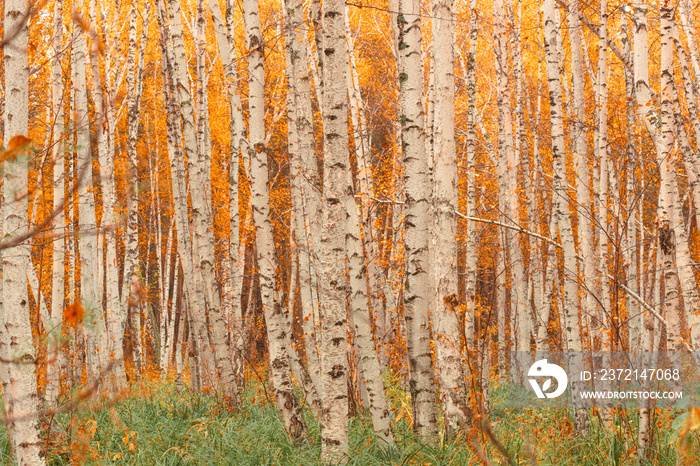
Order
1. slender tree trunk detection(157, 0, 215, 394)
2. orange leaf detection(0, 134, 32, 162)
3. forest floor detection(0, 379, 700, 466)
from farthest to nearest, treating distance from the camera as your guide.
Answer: slender tree trunk detection(157, 0, 215, 394) < forest floor detection(0, 379, 700, 466) < orange leaf detection(0, 134, 32, 162)

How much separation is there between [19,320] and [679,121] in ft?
21.2

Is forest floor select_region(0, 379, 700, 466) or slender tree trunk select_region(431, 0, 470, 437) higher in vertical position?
slender tree trunk select_region(431, 0, 470, 437)

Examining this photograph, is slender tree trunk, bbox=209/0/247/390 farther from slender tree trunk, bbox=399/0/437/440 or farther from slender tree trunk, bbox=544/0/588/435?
slender tree trunk, bbox=544/0/588/435

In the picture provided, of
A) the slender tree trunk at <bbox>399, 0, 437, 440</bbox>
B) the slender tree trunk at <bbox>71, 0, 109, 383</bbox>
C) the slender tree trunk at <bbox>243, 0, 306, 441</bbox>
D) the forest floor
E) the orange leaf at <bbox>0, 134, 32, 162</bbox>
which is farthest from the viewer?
the slender tree trunk at <bbox>71, 0, 109, 383</bbox>

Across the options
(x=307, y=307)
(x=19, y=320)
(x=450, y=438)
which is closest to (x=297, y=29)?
(x=307, y=307)

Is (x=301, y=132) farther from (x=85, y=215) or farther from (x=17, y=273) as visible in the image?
(x=85, y=215)

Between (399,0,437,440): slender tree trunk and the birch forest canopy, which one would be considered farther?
(399,0,437,440): slender tree trunk

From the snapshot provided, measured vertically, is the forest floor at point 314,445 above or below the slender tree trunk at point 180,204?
below

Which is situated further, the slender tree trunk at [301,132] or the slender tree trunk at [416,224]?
the slender tree trunk at [301,132]

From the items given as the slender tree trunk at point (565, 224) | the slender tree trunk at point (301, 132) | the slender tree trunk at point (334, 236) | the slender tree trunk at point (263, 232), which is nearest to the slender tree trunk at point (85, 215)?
the slender tree trunk at point (263, 232)

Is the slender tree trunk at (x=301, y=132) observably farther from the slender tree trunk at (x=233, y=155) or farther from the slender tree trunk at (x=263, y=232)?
the slender tree trunk at (x=233, y=155)

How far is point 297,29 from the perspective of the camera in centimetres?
604

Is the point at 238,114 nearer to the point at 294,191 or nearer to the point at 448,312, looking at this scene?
the point at 294,191

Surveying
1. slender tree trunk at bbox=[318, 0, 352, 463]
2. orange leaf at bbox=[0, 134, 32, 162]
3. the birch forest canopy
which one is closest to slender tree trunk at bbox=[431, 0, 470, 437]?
the birch forest canopy
